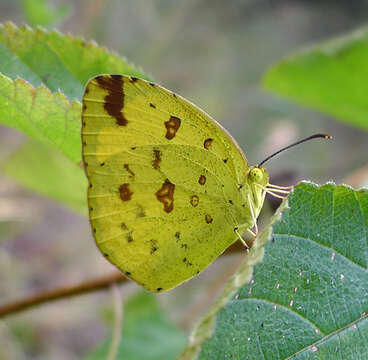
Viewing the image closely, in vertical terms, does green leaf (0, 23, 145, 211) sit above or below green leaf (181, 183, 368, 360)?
above

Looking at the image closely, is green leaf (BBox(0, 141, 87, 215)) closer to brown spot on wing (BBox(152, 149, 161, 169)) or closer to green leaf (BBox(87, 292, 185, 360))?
green leaf (BBox(87, 292, 185, 360))

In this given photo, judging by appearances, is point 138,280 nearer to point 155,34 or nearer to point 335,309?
point 335,309

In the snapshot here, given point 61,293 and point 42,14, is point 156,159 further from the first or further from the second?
point 42,14

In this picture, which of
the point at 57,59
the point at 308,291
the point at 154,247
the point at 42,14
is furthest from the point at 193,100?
the point at 308,291

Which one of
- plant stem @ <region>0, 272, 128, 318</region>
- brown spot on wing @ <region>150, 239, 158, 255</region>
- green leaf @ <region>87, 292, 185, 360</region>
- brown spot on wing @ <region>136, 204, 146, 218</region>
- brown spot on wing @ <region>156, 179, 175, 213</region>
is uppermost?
brown spot on wing @ <region>156, 179, 175, 213</region>

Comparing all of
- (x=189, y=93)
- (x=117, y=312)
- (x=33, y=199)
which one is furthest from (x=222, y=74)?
(x=117, y=312)

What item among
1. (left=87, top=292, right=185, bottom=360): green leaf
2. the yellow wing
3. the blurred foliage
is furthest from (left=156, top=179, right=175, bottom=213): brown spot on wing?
the blurred foliage

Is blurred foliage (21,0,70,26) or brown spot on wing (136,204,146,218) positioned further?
blurred foliage (21,0,70,26)
